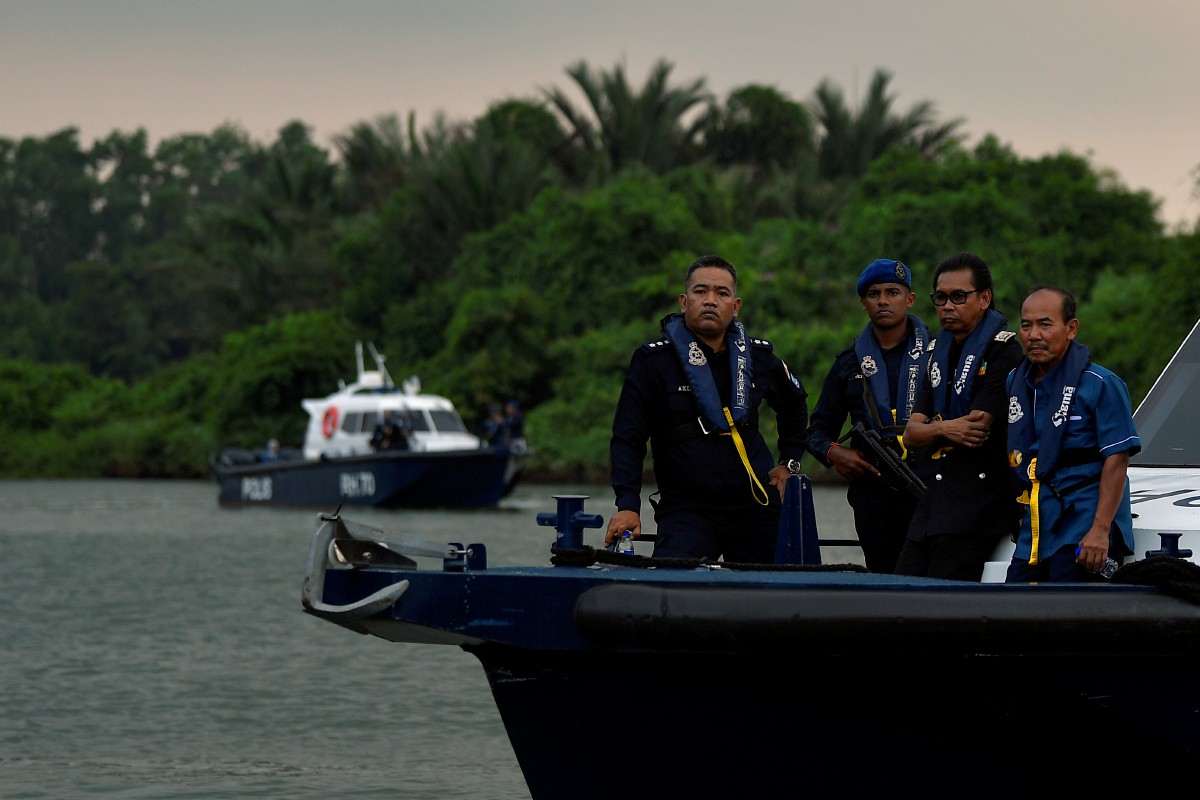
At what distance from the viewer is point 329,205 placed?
210ft

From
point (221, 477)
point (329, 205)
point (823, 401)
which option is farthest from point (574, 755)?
point (329, 205)

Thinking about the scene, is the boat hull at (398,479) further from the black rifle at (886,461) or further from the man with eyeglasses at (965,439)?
the man with eyeglasses at (965,439)

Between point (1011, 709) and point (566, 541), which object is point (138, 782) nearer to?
point (566, 541)

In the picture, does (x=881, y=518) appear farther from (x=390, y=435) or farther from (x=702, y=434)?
(x=390, y=435)

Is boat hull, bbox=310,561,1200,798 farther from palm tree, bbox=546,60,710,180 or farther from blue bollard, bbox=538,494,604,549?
palm tree, bbox=546,60,710,180

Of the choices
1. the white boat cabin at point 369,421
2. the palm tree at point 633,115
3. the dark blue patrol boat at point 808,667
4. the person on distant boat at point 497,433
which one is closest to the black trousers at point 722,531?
the dark blue patrol boat at point 808,667

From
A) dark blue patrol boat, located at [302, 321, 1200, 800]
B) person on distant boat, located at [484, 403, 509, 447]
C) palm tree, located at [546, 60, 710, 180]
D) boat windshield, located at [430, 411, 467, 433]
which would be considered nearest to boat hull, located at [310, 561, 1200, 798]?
dark blue patrol boat, located at [302, 321, 1200, 800]

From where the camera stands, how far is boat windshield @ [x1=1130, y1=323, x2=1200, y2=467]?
6.29 meters

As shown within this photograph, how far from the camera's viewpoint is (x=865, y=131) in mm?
59438

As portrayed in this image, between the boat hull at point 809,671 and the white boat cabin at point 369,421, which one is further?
the white boat cabin at point 369,421

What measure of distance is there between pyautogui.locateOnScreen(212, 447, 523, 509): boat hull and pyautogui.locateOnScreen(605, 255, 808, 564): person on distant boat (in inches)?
999

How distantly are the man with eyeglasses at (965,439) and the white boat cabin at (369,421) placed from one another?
2770cm

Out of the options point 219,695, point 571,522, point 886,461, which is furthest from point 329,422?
point 571,522

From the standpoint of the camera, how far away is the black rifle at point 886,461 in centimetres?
613
